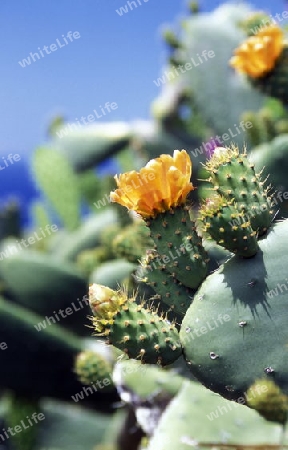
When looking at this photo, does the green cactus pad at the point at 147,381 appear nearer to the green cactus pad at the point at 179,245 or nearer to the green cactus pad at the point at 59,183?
the green cactus pad at the point at 179,245

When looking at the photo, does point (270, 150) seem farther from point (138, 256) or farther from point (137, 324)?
point (137, 324)

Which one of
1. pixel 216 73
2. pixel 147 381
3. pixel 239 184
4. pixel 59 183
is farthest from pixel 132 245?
pixel 59 183

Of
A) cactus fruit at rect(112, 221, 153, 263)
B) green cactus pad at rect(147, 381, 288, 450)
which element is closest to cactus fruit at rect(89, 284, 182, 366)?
green cactus pad at rect(147, 381, 288, 450)

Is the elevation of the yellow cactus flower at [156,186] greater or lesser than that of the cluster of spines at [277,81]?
lesser

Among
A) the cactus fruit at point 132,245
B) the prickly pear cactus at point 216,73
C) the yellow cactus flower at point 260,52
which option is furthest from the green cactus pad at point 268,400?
the prickly pear cactus at point 216,73

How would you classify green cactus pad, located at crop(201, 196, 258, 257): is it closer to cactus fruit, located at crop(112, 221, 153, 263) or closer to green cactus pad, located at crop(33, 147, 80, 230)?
cactus fruit, located at crop(112, 221, 153, 263)

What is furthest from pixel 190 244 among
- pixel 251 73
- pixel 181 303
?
pixel 251 73
